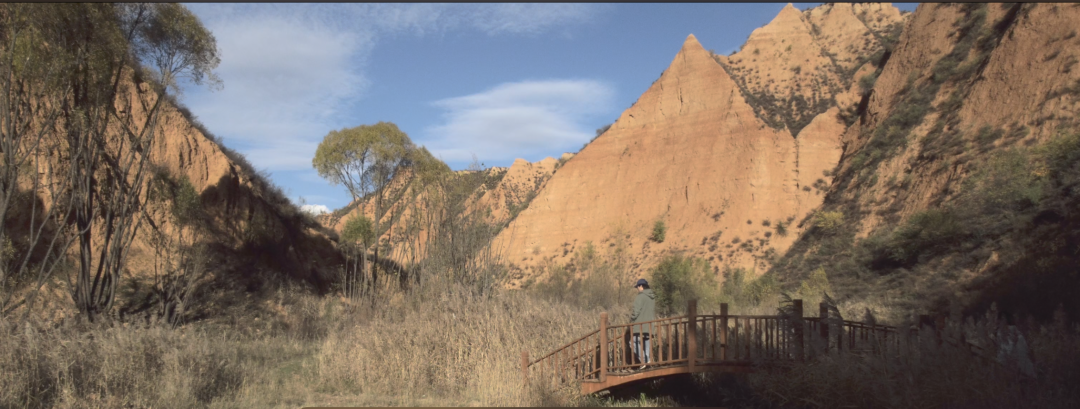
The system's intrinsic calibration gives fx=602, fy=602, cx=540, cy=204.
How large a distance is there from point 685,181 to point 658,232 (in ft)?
13.3

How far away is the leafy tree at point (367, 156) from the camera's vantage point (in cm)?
2252

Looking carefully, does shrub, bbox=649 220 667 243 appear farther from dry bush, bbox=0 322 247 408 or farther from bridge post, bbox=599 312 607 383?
dry bush, bbox=0 322 247 408

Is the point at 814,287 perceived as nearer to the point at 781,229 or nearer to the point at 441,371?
the point at 781,229

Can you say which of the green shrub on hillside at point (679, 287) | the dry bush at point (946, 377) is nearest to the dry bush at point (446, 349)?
the dry bush at point (946, 377)

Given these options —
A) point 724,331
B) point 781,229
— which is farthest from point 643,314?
point 781,229

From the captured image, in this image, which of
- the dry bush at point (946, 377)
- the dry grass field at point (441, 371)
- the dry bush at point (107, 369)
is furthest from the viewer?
the dry bush at point (107, 369)

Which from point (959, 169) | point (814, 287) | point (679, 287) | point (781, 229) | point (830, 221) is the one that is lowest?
point (679, 287)

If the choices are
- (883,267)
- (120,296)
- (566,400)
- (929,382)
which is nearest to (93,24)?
(120,296)

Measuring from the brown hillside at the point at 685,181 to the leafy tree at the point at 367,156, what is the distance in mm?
8627

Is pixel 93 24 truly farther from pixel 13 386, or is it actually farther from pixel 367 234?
pixel 367 234

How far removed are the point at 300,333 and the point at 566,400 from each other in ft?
40.7

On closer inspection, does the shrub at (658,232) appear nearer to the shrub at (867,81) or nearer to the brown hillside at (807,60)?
the brown hillside at (807,60)

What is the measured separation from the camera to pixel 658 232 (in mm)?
36906

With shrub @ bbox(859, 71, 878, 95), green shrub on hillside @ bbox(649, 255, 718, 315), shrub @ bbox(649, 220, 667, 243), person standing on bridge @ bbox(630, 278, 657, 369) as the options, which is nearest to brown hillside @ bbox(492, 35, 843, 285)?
shrub @ bbox(649, 220, 667, 243)
